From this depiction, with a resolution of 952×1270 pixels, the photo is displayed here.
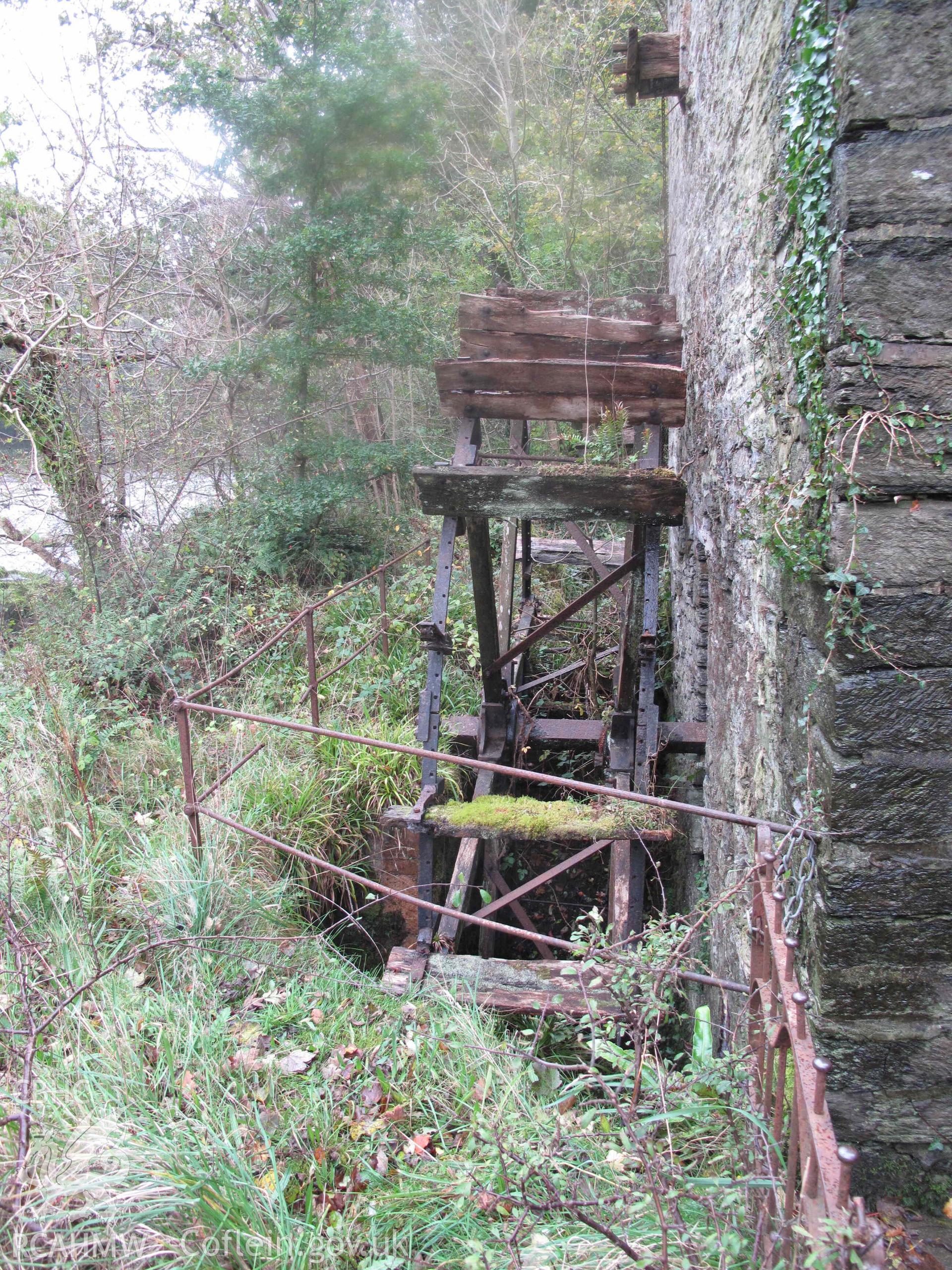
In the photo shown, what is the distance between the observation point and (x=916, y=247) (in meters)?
1.81

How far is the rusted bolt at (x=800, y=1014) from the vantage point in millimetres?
1270

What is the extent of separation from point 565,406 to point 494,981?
300 centimetres

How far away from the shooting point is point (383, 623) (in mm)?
7082

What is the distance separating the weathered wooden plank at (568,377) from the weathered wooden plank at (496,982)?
118 inches

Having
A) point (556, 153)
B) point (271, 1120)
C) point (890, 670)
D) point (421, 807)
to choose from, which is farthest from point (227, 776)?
point (556, 153)

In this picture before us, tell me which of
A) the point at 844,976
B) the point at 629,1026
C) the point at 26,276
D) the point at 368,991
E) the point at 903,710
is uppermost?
the point at 26,276

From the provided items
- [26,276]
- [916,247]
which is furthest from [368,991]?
[26,276]

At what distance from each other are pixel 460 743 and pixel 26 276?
5.66 metres

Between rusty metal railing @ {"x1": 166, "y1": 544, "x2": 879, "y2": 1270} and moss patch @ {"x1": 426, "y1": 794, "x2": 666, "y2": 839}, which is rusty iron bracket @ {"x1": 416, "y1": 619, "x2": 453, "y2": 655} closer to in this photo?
moss patch @ {"x1": 426, "y1": 794, "x2": 666, "y2": 839}

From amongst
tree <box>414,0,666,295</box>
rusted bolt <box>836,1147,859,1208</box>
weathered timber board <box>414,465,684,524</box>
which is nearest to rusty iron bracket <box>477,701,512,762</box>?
weathered timber board <box>414,465,684,524</box>

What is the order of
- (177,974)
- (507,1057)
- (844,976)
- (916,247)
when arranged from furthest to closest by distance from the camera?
(177,974), (507,1057), (844,976), (916,247)

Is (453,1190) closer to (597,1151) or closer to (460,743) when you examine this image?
(597,1151)

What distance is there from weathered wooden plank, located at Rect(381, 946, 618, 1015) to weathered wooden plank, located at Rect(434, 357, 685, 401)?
2.99m

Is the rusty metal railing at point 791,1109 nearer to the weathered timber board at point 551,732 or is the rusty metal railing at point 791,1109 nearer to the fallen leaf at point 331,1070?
the fallen leaf at point 331,1070
